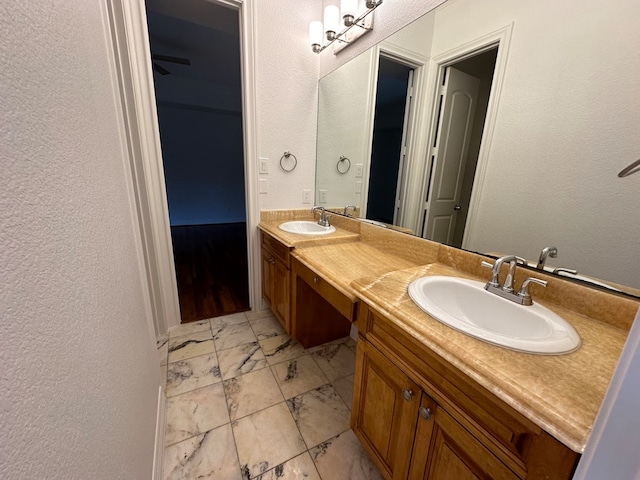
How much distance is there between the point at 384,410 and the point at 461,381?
394 mm

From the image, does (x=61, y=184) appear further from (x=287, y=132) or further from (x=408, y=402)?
(x=287, y=132)

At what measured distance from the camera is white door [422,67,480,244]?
43.3 inches

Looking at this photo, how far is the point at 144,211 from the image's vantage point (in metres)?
1.66

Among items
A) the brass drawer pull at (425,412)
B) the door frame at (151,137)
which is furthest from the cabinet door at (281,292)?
the brass drawer pull at (425,412)

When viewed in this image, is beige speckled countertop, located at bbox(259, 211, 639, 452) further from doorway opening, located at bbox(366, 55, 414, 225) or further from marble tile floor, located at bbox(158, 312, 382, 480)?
marble tile floor, located at bbox(158, 312, 382, 480)

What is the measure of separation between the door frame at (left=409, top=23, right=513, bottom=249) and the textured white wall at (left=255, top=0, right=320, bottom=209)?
1031mm

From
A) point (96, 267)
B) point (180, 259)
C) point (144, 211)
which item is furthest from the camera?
point (180, 259)

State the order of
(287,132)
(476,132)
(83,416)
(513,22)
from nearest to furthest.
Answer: (83,416)
(513,22)
(476,132)
(287,132)

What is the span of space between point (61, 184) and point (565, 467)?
3.31 feet

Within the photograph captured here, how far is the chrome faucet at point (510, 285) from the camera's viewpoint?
813 millimetres

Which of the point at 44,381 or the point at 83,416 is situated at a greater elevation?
the point at 44,381

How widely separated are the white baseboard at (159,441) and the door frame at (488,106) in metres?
1.47

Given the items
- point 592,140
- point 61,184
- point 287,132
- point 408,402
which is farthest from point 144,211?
point 592,140

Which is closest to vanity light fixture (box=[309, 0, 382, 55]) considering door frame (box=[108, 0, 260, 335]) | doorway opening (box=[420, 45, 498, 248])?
door frame (box=[108, 0, 260, 335])
